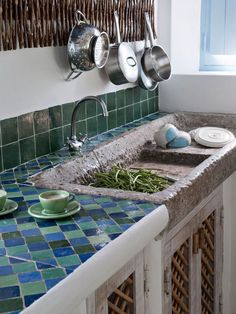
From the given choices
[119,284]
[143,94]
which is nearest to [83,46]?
[143,94]

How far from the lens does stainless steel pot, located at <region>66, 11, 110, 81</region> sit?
214cm

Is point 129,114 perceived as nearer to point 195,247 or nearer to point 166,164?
point 166,164

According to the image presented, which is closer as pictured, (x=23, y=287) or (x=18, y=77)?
(x=23, y=287)

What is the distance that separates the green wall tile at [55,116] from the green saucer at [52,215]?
2.16ft

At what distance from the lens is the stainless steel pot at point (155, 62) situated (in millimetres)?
2734

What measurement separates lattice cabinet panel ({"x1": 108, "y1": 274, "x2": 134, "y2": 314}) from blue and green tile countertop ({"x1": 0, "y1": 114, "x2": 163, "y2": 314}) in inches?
6.7

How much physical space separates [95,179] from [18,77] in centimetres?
47

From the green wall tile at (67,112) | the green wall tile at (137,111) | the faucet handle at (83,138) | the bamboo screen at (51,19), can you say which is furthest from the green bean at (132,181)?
the green wall tile at (137,111)

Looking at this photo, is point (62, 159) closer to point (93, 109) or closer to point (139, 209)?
point (93, 109)

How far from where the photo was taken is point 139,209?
154 centimetres

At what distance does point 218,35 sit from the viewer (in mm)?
3195

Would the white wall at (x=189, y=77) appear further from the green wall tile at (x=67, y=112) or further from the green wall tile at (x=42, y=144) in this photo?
the green wall tile at (x=42, y=144)

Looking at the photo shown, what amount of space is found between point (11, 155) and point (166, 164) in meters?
0.76

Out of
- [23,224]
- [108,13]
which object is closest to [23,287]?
[23,224]
